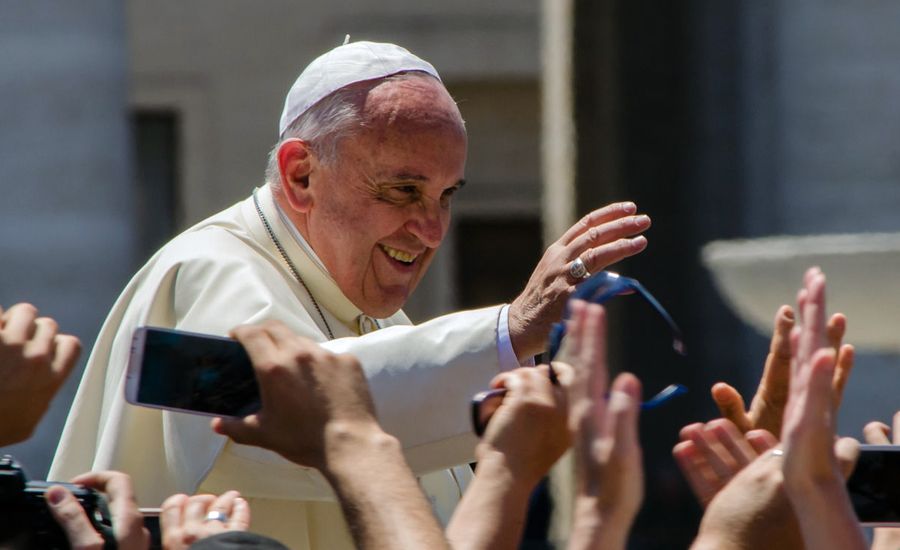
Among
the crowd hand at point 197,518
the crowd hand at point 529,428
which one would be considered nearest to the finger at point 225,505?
the crowd hand at point 197,518

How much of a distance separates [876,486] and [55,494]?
97 centimetres

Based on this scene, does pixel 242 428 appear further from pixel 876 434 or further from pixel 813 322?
pixel 876 434

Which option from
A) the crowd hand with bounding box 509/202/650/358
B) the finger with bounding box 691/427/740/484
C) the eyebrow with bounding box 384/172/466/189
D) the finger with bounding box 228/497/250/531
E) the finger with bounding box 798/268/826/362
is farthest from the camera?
the eyebrow with bounding box 384/172/466/189

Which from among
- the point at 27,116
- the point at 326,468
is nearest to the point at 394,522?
the point at 326,468

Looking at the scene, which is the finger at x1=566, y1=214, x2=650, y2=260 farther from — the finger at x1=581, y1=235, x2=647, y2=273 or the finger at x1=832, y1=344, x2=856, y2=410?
the finger at x1=832, y1=344, x2=856, y2=410

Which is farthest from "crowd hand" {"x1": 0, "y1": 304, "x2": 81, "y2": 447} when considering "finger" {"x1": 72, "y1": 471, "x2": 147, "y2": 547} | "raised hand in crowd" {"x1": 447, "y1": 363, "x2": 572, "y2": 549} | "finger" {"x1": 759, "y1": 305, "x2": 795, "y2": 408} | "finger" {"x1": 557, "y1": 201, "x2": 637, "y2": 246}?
"finger" {"x1": 759, "y1": 305, "x2": 795, "y2": 408}

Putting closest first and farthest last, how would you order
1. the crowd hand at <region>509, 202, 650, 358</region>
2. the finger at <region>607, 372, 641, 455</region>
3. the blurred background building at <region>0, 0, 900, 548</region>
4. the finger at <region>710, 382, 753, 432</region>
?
the finger at <region>607, 372, 641, 455</region>, the finger at <region>710, 382, 753, 432</region>, the crowd hand at <region>509, 202, 650, 358</region>, the blurred background building at <region>0, 0, 900, 548</region>

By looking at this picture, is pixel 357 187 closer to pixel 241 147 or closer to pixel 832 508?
pixel 832 508

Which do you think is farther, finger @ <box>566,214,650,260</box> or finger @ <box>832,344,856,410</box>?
finger @ <box>566,214,650,260</box>

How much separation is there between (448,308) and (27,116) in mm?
4464

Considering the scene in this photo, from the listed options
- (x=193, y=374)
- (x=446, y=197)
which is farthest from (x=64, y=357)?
(x=446, y=197)

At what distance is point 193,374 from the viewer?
7.48 feet

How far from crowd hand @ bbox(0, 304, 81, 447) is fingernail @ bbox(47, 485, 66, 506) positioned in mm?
140

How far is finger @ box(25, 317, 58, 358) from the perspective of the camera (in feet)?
7.54
